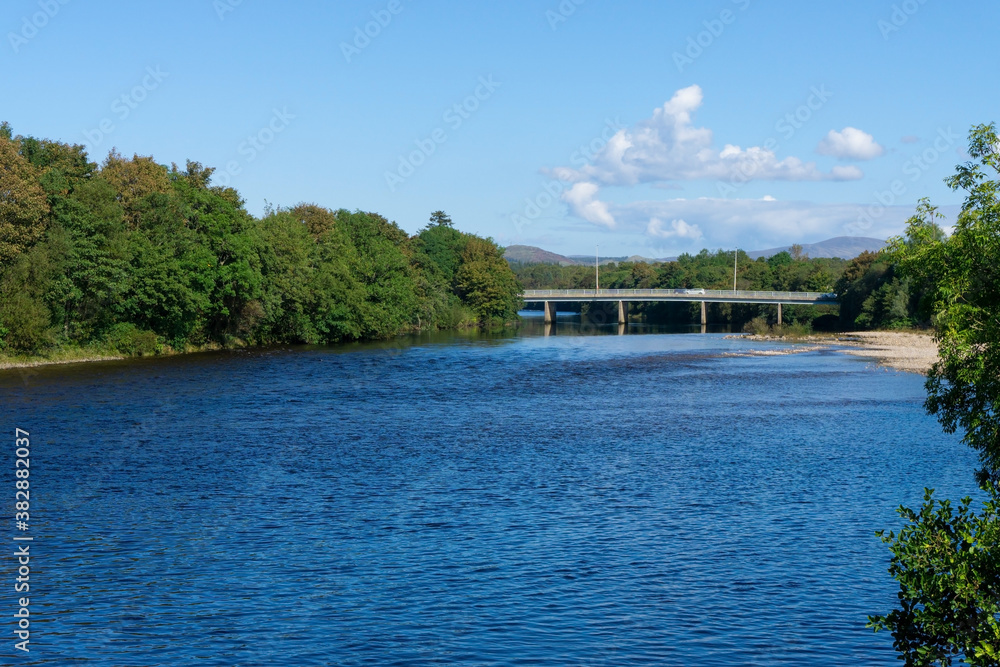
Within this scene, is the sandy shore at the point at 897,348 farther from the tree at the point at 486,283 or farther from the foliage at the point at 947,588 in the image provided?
the foliage at the point at 947,588

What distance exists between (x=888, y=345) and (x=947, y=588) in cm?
9457

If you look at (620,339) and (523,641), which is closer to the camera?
(523,641)

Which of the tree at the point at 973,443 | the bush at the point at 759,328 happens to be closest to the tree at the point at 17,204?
the tree at the point at 973,443

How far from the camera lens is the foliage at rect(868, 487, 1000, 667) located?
1005 centimetres

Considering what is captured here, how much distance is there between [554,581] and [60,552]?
40.8 feet

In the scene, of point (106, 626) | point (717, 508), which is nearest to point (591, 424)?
point (717, 508)

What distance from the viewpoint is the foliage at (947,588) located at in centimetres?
1005

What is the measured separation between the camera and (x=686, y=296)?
159750mm

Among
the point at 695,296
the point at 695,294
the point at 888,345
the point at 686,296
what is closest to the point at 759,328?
the point at 695,296

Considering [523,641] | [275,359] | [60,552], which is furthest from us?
[275,359]

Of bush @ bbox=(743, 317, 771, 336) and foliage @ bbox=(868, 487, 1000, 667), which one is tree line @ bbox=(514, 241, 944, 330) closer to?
bush @ bbox=(743, 317, 771, 336)

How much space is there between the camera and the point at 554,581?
19.9 metres

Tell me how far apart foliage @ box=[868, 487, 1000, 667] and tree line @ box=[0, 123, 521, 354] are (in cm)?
6525

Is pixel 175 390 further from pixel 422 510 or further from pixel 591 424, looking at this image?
pixel 422 510
